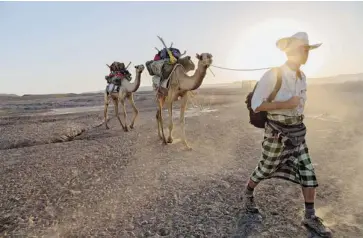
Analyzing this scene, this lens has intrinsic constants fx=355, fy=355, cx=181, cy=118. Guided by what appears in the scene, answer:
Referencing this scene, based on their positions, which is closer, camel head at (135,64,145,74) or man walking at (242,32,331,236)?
man walking at (242,32,331,236)

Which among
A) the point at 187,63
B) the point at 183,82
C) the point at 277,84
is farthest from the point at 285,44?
the point at 187,63

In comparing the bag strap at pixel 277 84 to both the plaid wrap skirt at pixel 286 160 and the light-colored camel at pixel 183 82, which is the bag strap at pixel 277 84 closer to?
the plaid wrap skirt at pixel 286 160

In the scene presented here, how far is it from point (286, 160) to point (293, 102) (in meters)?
0.76

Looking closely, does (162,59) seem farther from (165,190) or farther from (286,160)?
(286,160)

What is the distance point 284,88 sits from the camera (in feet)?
13.6

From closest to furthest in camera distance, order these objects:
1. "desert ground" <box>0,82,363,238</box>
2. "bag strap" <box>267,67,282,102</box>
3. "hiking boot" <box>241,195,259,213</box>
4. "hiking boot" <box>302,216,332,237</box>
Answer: "hiking boot" <box>302,216,332,237</box> → "bag strap" <box>267,67,282,102</box> → "desert ground" <box>0,82,363,238</box> → "hiking boot" <box>241,195,259,213</box>

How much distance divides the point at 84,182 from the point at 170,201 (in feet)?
6.41

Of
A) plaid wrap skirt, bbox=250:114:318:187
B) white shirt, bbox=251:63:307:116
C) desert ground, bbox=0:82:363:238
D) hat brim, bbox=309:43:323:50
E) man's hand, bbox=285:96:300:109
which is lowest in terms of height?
desert ground, bbox=0:82:363:238

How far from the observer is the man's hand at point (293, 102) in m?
4.09

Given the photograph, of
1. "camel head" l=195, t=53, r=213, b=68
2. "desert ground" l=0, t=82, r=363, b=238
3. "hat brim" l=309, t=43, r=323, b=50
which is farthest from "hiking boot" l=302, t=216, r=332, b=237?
"camel head" l=195, t=53, r=213, b=68

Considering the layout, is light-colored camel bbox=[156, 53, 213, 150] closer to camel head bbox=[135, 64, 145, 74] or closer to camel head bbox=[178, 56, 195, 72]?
camel head bbox=[178, 56, 195, 72]

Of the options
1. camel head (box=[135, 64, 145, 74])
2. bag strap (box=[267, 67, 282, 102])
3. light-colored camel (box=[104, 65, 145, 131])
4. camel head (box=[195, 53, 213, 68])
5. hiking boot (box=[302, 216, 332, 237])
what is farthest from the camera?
light-colored camel (box=[104, 65, 145, 131])

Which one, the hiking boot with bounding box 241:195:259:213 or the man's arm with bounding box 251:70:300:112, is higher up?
the man's arm with bounding box 251:70:300:112

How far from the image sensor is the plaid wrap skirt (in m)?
4.20
